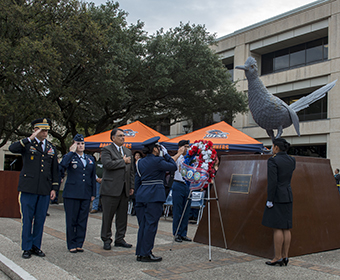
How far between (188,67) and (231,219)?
14.4 meters

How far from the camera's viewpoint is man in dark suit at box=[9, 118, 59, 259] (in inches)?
215

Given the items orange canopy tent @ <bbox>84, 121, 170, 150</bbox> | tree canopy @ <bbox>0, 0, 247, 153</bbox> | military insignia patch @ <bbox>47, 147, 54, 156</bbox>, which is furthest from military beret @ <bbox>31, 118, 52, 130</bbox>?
tree canopy @ <bbox>0, 0, 247, 153</bbox>

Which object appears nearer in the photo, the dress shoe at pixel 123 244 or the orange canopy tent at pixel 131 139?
the dress shoe at pixel 123 244

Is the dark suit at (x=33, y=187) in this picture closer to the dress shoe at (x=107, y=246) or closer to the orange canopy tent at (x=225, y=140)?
the dress shoe at (x=107, y=246)

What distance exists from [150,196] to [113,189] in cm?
113

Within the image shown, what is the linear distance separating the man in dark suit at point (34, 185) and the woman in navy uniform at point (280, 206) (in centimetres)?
364

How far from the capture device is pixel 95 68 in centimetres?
1612

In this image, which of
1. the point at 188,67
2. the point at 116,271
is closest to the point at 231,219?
the point at 116,271

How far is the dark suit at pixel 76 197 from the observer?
5875 millimetres

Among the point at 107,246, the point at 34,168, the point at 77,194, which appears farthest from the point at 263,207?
the point at 34,168

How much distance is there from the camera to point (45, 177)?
5.69 metres

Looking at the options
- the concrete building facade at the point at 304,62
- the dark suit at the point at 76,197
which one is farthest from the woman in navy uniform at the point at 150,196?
the concrete building facade at the point at 304,62

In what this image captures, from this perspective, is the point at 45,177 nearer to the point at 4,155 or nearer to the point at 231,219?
the point at 231,219

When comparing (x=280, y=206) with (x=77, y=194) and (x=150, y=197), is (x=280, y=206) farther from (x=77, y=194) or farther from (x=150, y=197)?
(x=77, y=194)
